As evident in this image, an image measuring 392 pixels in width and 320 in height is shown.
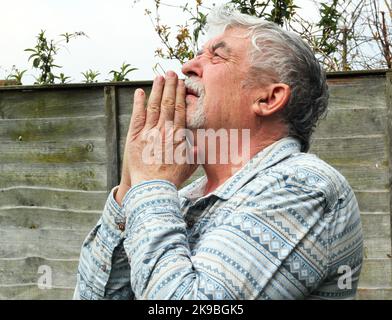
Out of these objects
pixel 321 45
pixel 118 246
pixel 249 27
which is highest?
pixel 321 45

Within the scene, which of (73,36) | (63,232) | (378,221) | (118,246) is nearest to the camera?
(118,246)

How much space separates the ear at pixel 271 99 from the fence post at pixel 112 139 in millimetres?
1975

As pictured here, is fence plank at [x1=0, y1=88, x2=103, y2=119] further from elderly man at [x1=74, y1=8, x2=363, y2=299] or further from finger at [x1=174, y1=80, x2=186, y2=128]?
finger at [x1=174, y1=80, x2=186, y2=128]

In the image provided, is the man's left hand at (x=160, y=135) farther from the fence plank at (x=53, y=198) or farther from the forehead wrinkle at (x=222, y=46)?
the fence plank at (x=53, y=198)

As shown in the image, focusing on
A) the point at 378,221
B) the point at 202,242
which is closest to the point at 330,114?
the point at 378,221

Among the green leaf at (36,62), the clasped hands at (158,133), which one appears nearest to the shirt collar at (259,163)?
the clasped hands at (158,133)

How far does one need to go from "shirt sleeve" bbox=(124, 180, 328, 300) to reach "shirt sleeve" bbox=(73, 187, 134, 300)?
0.19 m

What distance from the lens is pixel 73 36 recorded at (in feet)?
16.0

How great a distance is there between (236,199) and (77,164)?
2.36 metres

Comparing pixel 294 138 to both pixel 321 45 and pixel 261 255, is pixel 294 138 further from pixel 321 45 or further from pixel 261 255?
pixel 321 45

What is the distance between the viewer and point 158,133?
2.22 m

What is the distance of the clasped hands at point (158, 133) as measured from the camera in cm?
218
